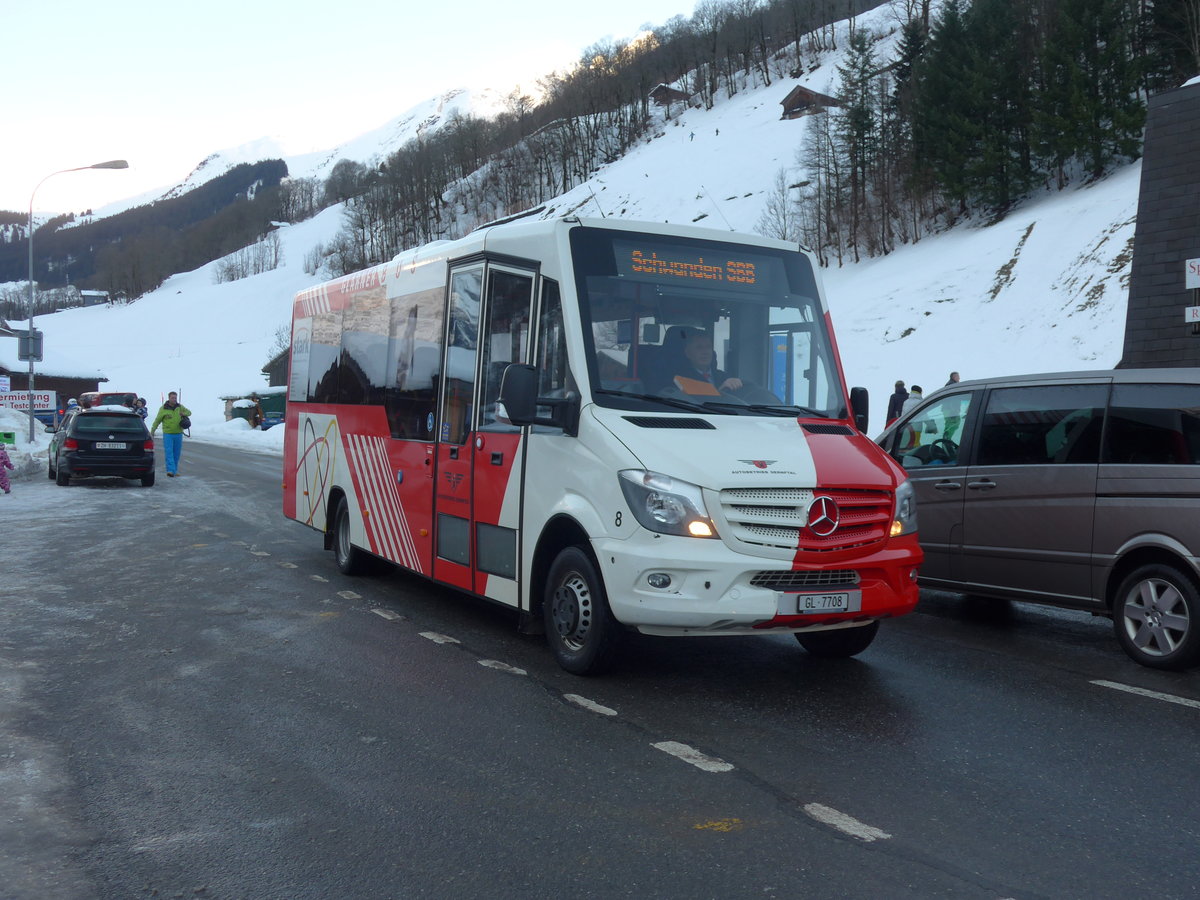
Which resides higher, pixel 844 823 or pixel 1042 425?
pixel 1042 425

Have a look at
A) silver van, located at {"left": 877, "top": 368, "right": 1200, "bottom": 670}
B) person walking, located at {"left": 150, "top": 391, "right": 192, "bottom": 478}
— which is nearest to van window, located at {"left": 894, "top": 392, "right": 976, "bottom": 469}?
silver van, located at {"left": 877, "top": 368, "right": 1200, "bottom": 670}

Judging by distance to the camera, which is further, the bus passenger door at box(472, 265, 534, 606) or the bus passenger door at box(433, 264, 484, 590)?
the bus passenger door at box(433, 264, 484, 590)

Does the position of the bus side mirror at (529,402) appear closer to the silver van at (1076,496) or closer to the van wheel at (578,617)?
the van wheel at (578,617)

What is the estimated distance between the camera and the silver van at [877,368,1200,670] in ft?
22.5

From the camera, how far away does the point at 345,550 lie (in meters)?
10.7

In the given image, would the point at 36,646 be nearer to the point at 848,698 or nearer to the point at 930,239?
the point at 848,698

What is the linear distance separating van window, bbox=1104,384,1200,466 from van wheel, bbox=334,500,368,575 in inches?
255

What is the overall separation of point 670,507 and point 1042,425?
3467mm

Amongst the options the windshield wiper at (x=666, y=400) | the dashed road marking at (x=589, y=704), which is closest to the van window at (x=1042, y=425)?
the windshield wiper at (x=666, y=400)

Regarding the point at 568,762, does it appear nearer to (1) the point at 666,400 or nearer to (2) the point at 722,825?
(2) the point at 722,825

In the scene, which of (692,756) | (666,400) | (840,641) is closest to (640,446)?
(666,400)

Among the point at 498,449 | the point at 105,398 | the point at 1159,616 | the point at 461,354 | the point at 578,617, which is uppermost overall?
the point at 461,354

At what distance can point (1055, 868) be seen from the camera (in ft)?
12.6

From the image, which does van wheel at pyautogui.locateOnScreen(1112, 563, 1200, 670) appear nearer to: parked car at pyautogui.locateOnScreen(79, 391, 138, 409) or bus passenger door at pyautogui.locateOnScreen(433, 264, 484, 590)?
bus passenger door at pyautogui.locateOnScreen(433, 264, 484, 590)
